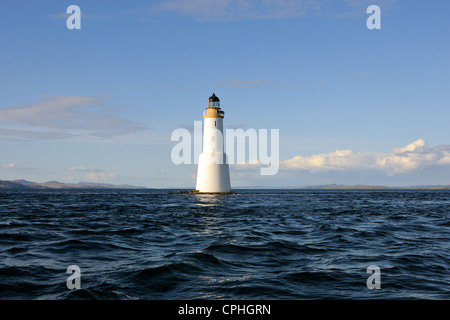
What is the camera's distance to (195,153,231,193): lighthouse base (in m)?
52.6

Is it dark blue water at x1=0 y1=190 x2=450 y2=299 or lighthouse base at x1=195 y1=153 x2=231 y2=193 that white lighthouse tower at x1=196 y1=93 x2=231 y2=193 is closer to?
lighthouse base at x1=195 y1=153 x2=231 y2=193

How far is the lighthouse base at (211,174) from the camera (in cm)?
5262

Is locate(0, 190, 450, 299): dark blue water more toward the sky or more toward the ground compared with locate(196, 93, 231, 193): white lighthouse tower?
more toward the ground

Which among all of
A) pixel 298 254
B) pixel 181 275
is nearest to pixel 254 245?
pixel 298 254

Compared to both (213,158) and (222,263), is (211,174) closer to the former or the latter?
(213,158)

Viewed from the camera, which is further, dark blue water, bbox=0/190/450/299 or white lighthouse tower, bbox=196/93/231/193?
white lighthouse tower, bbox=196/93/231/193

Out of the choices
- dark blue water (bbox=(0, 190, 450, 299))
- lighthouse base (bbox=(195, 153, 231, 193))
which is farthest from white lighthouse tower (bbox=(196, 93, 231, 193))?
dark blue water (bbox=(0, 190, 450, 299))

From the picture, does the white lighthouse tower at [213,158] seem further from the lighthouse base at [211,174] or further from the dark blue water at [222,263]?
the dark blue water at [222,263]

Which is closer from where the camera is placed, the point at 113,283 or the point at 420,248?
the point at 113,283

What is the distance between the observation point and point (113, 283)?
8.81 m

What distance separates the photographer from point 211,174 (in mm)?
52531

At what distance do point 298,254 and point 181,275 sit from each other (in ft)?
15.6
